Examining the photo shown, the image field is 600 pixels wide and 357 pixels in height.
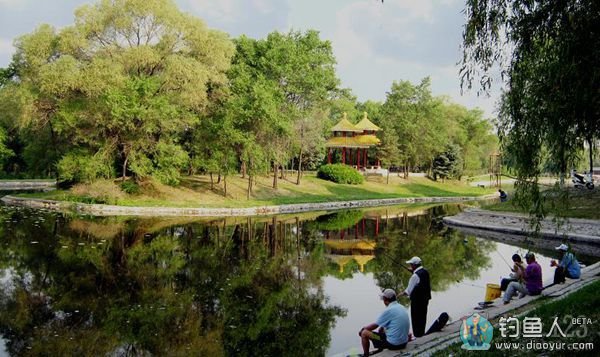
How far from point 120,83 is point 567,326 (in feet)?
113

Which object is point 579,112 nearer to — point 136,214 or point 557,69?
point 557,69

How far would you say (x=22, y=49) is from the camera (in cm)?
4159

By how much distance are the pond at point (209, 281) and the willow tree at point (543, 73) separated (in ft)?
18.2

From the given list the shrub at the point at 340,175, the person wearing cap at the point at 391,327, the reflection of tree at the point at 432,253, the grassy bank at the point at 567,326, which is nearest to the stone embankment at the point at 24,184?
the shrub at the point at 340,175

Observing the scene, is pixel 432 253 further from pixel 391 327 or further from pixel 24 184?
pixel 24 184

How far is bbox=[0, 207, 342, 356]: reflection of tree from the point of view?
11.4m

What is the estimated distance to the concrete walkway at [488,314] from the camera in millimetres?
9336

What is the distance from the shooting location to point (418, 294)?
1057 centimetres

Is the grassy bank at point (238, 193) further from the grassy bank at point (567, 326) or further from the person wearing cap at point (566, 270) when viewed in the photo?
the grassy bank at point (567, 326)

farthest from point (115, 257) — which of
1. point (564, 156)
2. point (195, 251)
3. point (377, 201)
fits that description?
point (377, 201)

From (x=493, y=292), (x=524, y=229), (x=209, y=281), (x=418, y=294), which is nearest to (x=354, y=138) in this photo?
(x=524, y=229)

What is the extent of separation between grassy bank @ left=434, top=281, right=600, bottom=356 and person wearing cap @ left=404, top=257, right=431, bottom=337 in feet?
4.66

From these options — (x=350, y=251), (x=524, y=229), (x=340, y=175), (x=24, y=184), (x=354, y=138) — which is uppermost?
(x=354, y=138)

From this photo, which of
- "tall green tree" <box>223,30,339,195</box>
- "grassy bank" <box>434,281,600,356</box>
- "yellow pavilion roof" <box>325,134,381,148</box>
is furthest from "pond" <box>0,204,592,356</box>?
"yellow pavilion roof" <box>325,134,381,148</box>
